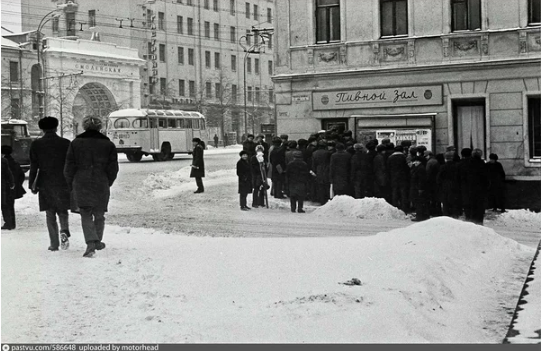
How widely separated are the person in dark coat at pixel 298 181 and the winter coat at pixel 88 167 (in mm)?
5967

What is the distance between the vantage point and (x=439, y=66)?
1570 cm

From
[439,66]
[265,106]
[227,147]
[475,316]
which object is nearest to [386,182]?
[439,66]

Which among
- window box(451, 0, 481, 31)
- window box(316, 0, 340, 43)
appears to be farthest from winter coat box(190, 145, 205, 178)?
window box(451, 0, 481, 31)

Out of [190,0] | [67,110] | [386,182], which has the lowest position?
[386,182]

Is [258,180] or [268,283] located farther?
[258,180]

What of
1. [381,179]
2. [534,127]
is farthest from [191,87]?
[534,127]

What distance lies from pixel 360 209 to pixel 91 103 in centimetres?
532

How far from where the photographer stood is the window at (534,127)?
1498 centimetres

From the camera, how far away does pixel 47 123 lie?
322 inches

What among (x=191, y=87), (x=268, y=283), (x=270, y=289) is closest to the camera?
(x=270, y=289)

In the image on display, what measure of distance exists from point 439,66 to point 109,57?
8944mm

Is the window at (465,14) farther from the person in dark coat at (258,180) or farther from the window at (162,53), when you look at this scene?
the window at (162,53)

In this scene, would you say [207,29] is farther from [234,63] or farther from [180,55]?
[234,63]

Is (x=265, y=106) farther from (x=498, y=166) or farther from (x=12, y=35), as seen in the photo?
(x=12, y=35)
